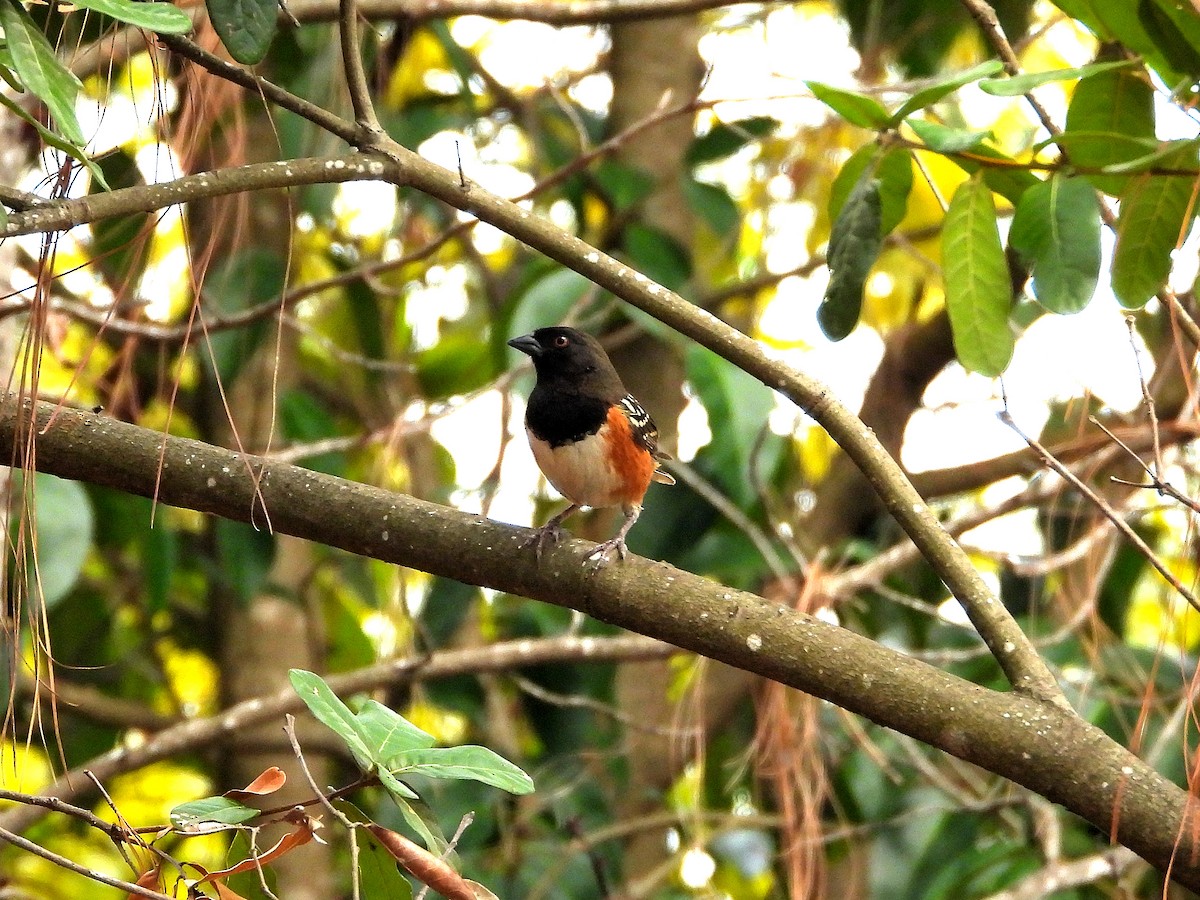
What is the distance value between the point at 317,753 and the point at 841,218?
3217 mm

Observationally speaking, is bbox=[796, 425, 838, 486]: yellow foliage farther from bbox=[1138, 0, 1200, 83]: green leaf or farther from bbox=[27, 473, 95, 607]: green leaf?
bbox=[1138, 0, 1200, 83]: green leaf

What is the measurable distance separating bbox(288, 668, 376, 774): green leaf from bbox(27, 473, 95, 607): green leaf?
1.83 m

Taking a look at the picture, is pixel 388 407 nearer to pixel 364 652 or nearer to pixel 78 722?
pixel 364 652

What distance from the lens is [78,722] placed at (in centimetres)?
516

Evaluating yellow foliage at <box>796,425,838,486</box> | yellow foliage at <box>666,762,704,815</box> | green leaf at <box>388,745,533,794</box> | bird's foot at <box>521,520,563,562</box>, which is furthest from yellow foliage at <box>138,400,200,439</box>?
green leaf at <box>388,745,533,794</box>

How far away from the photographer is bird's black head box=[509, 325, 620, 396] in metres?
3.95

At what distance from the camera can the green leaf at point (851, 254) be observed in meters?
2.32

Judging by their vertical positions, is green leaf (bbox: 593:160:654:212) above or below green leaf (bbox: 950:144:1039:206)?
above

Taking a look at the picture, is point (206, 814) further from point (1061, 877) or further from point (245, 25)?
point (1061, 877)

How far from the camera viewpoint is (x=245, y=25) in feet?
6.39

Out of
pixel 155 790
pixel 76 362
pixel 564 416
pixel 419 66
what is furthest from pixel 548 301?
pixel 155 790

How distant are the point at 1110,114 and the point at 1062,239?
228mm

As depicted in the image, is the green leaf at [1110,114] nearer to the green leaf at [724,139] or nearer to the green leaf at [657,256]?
the green leaf at [657,256]

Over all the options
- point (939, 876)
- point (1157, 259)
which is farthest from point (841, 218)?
point (939, 876)
